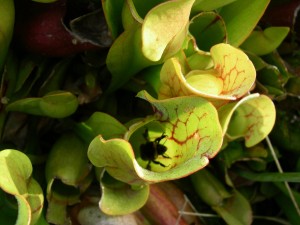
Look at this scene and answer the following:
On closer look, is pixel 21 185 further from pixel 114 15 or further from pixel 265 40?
pixel 265 40

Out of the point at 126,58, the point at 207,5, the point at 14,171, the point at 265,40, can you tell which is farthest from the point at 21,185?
the point at 265,40

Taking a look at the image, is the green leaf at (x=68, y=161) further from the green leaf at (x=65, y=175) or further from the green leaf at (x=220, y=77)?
the green leaf at (x=220, y=77)

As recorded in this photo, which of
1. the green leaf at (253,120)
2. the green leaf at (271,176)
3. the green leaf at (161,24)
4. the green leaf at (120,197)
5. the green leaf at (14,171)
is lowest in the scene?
the green leaf at (271,176)

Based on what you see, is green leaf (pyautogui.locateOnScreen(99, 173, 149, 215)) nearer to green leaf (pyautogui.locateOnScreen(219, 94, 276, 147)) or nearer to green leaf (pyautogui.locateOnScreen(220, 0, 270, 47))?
green leaf (pyautogui.locateOnScreen(219, 94, 276, 147))

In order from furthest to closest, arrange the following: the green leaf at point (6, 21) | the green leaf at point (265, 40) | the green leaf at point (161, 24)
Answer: the green leaf at point (265, 40) < the green leaf at point (6, 21) < the green leaf at point (161, 24)

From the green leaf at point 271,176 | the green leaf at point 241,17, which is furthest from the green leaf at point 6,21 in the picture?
the green leaf at point 271,176

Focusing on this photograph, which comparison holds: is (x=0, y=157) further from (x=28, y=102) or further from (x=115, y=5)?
(x=115, y=5)

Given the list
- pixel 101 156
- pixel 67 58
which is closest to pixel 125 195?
pixel 101 156
